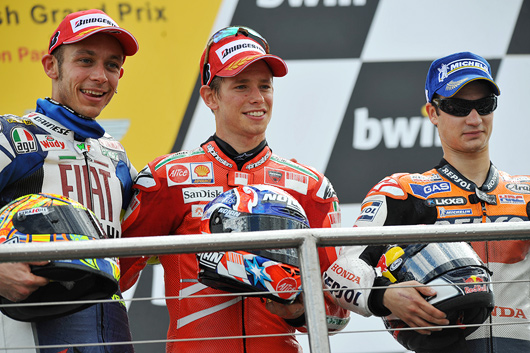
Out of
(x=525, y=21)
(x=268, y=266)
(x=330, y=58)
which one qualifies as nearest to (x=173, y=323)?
(x=268, y=266)

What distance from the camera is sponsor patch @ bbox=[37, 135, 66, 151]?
1.87 m

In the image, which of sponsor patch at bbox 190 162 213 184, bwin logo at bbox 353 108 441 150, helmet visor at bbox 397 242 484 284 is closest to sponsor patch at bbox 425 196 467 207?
helmet visor at bbox 397 242 484 284

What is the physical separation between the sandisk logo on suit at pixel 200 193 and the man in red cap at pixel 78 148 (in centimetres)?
16

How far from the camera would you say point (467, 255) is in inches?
63.6

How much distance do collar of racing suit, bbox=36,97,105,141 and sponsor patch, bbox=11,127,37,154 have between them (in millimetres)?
98

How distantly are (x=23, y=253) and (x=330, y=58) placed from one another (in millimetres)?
2214

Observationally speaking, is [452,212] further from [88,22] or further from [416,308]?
[88,22]

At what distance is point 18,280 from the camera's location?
1.47m

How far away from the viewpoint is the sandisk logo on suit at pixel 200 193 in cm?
199

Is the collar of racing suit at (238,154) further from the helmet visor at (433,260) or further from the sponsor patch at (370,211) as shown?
the helmet visor at (433,260)

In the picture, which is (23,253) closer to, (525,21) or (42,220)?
(42,220)

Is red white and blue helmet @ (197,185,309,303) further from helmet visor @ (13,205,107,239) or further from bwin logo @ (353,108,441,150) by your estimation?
bwin logo @ (353,108,441,150)

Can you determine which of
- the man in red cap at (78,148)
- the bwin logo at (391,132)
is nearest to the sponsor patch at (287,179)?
the man in red cap at (78,148)

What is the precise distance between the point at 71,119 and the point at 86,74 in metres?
0.12
